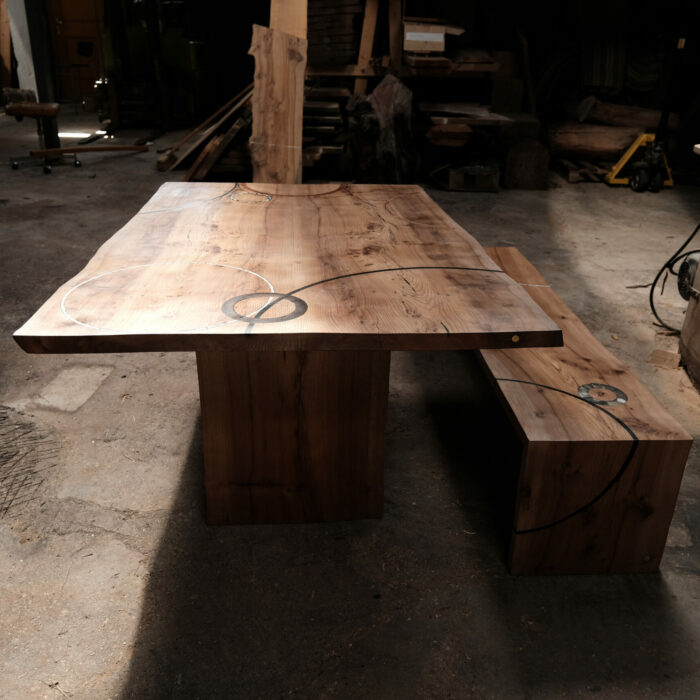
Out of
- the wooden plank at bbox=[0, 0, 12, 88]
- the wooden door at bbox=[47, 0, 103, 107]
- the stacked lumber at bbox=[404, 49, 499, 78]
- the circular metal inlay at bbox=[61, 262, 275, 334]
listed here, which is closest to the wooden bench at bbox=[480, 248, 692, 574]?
the circular metal inlay at bbox=[61, 262, 275, 334]

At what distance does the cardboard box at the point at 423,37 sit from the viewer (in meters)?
6.66

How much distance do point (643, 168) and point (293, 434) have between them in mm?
6108

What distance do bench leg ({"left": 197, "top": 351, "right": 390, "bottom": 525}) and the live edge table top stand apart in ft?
0.85

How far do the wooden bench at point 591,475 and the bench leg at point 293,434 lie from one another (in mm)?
434

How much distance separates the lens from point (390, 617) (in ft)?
5.65

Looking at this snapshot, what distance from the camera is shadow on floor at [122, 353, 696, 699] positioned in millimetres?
1551

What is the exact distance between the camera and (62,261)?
426 cm

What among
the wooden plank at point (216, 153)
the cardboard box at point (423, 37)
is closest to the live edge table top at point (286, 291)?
the wooden plank at point (216, 153)

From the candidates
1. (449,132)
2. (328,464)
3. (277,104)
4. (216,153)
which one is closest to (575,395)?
(328,464)

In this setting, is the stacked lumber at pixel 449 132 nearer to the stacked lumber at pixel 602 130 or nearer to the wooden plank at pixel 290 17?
the stacked lumber at pixel 602 130

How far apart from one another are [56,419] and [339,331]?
1.69m

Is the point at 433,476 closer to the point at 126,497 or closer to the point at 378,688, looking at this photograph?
the point at 378,688

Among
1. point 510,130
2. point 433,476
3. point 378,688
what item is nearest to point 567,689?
point 378,688

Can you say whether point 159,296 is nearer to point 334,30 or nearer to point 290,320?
point 290,320
